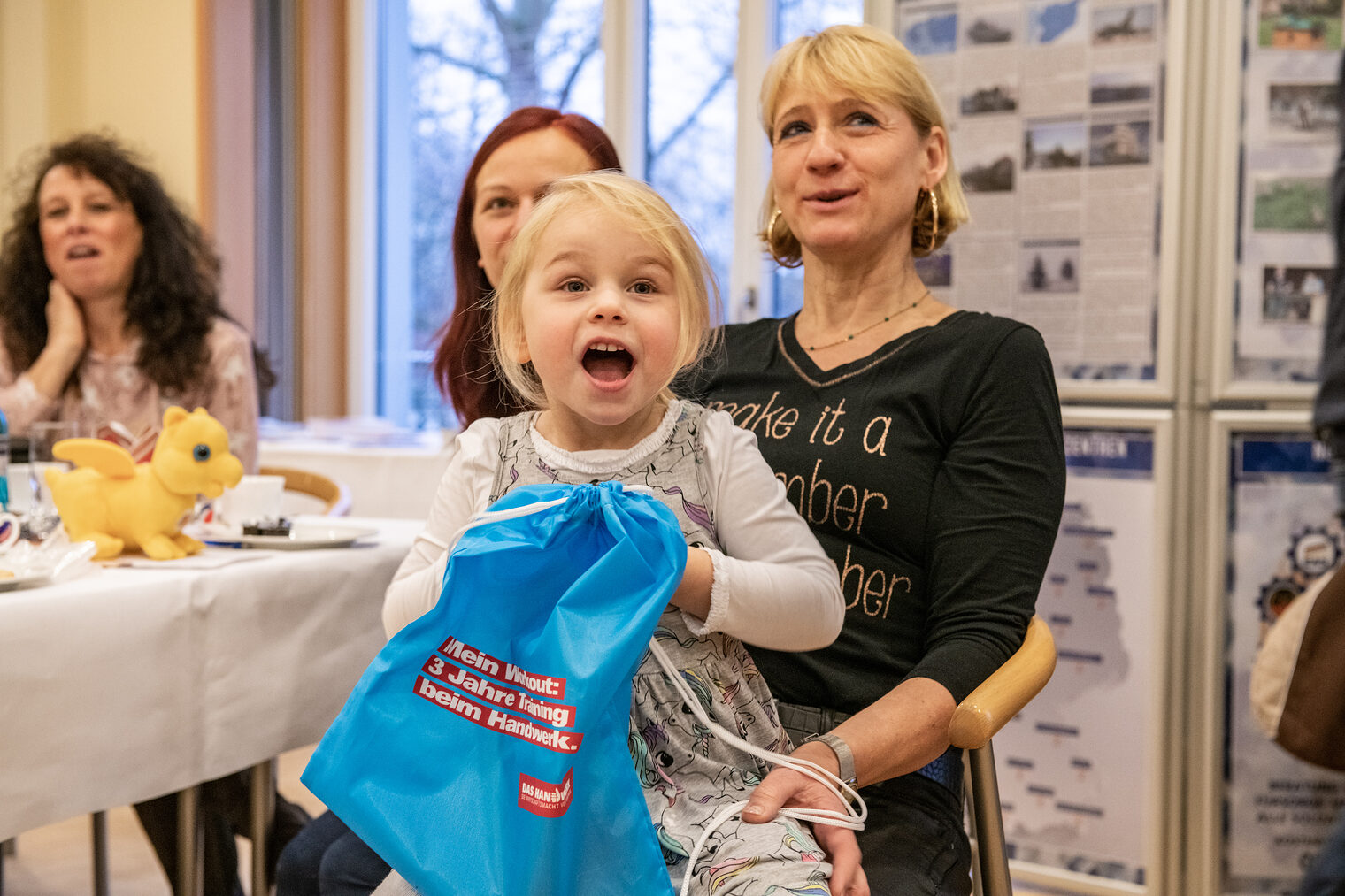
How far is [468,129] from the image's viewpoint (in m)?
4.47

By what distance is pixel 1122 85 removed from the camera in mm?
2340

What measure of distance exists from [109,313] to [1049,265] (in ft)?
6.81

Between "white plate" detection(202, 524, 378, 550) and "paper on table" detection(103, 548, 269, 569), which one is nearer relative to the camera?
"paper on table" detection(103, 548, 269, 569)

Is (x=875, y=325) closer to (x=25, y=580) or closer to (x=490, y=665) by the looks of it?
(x=490, y=665)

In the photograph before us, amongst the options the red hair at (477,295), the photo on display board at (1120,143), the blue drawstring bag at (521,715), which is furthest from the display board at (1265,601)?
the blue drawstring bag at (521,715)

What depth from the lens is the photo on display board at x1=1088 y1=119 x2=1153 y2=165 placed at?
7.65 ft

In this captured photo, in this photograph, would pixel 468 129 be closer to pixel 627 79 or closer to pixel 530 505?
pixel 627 79

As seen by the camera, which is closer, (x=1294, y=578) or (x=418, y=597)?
(x=418, y=597)

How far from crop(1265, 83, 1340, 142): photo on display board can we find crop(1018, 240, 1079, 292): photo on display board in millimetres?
441

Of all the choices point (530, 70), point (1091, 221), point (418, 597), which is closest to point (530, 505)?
point (418, 597)

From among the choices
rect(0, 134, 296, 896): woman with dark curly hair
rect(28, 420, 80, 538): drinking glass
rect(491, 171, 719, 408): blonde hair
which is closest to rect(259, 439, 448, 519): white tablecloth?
rect(0, 134, 296, 896): woman with dark curly hair

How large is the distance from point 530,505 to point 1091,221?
1.83 m

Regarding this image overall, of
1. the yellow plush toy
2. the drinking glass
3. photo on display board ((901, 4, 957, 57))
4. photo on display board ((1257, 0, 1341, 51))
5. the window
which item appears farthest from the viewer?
the window

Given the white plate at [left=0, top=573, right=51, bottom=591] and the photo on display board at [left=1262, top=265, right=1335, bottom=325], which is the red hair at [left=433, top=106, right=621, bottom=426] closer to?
the white plate at [left=0, top=573, right=51, bottom=591]
